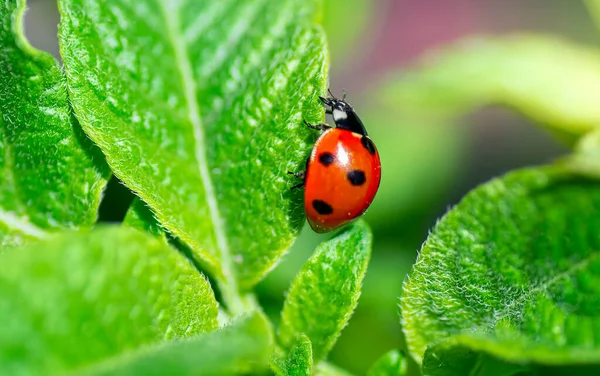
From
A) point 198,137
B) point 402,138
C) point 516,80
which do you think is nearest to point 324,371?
point 198,137

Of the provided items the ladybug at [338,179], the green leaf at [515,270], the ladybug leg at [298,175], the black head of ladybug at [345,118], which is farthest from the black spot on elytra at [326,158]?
the green leaf at [515,270]

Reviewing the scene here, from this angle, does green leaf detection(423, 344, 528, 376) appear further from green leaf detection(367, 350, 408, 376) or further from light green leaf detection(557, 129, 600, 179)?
light green leaf detection(557, 129, 600, 179)

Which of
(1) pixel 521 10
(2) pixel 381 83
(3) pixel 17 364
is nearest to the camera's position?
(3) pixel 17 364

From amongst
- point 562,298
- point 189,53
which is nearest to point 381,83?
point 189,53

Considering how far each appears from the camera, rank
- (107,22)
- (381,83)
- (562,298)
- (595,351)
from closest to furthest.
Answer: (595,351) < (562,298) < (107,22) < (381,83)

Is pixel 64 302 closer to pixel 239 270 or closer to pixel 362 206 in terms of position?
pixel 239 270

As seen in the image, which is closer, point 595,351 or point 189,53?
point 595,351

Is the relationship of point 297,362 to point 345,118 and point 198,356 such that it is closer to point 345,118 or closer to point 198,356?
point 198,356
